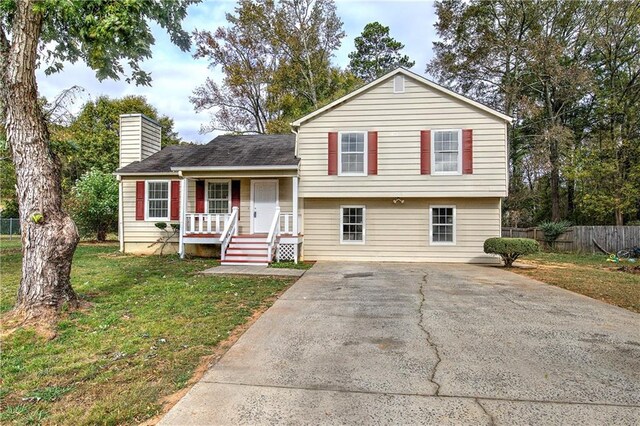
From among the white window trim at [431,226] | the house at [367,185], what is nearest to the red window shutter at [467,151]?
the house at [367,185]

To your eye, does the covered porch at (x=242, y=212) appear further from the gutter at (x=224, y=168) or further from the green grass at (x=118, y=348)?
the green grass at (x=118, y=348)

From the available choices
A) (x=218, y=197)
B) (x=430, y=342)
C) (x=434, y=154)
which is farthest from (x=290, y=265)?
(x=430, y=342)

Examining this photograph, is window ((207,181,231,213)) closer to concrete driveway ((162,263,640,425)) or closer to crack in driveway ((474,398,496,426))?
concrete driveway ((162,263,640,425))

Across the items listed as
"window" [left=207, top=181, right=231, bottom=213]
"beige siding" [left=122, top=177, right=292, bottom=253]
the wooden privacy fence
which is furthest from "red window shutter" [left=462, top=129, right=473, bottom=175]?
the wooden privacy fence

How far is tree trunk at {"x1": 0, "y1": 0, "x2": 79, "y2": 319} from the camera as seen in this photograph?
16.2 ft

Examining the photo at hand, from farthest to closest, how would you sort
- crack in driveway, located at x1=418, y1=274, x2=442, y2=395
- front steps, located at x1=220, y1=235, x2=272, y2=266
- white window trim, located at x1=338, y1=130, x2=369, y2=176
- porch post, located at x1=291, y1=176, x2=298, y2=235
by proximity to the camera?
white window trim, located at x1=338, y1=130, x2=369, y2=176
porch post, located at x1=291, y1=176, x2=298, y2=235
front steps, located at x1=220, y1=235, x2=272, y2=266
crack in driveway, located at x1=418, y1=274, x2=442, y2=395

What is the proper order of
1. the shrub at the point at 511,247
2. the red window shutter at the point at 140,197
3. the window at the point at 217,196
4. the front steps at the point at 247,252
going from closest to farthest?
the shrub at the point at 511,247
the front steps at the point at 247,252
the window at the point at 217,196
the red window shutter at the point at 140,197

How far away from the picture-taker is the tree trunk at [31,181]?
16.2ft

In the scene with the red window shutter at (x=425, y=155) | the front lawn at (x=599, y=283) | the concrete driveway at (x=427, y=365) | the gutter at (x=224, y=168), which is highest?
the red window shutter at (x=425, y=155)

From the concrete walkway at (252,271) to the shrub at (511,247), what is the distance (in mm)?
5717

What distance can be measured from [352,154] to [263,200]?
3.56 m

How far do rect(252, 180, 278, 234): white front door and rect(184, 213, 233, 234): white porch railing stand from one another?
104 cm

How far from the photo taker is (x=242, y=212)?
13117mm

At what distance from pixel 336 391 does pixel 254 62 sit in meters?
26.1
